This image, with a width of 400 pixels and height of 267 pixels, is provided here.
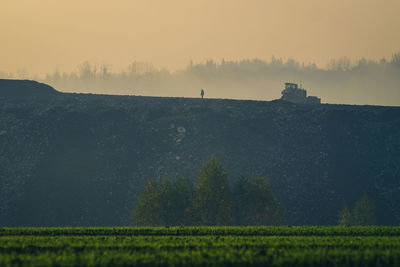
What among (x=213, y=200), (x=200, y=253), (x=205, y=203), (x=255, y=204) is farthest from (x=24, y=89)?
(x=200, y=253)

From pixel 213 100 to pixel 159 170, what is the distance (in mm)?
31796

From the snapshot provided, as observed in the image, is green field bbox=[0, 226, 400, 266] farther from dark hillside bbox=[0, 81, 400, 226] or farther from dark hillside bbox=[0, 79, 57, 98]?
dark hillside bbox=[0, 79, 57, 98]

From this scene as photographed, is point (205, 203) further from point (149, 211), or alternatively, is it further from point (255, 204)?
point (255, 204)

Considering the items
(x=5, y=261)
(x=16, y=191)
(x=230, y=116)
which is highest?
(x=230, y=116)

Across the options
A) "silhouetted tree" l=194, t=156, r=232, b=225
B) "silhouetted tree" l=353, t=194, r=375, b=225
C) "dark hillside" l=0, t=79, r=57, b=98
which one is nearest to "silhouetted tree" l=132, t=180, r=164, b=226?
"silhouetted tree" l=194, t=156, r=232, b=225

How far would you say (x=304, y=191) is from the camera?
293 feet

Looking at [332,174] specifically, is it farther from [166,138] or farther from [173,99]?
[173,99]

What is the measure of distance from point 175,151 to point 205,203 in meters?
35.9

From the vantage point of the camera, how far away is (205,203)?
213 feet

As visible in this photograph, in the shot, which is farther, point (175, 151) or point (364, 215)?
point (175, 151)

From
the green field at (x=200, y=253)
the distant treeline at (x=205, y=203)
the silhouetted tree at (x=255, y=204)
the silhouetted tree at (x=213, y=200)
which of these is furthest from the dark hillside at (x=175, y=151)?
the green field at (x=200, y=253)

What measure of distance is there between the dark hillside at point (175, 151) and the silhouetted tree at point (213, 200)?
21.3 m

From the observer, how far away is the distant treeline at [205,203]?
6438cm

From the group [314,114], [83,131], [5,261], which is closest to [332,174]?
[314,114]
